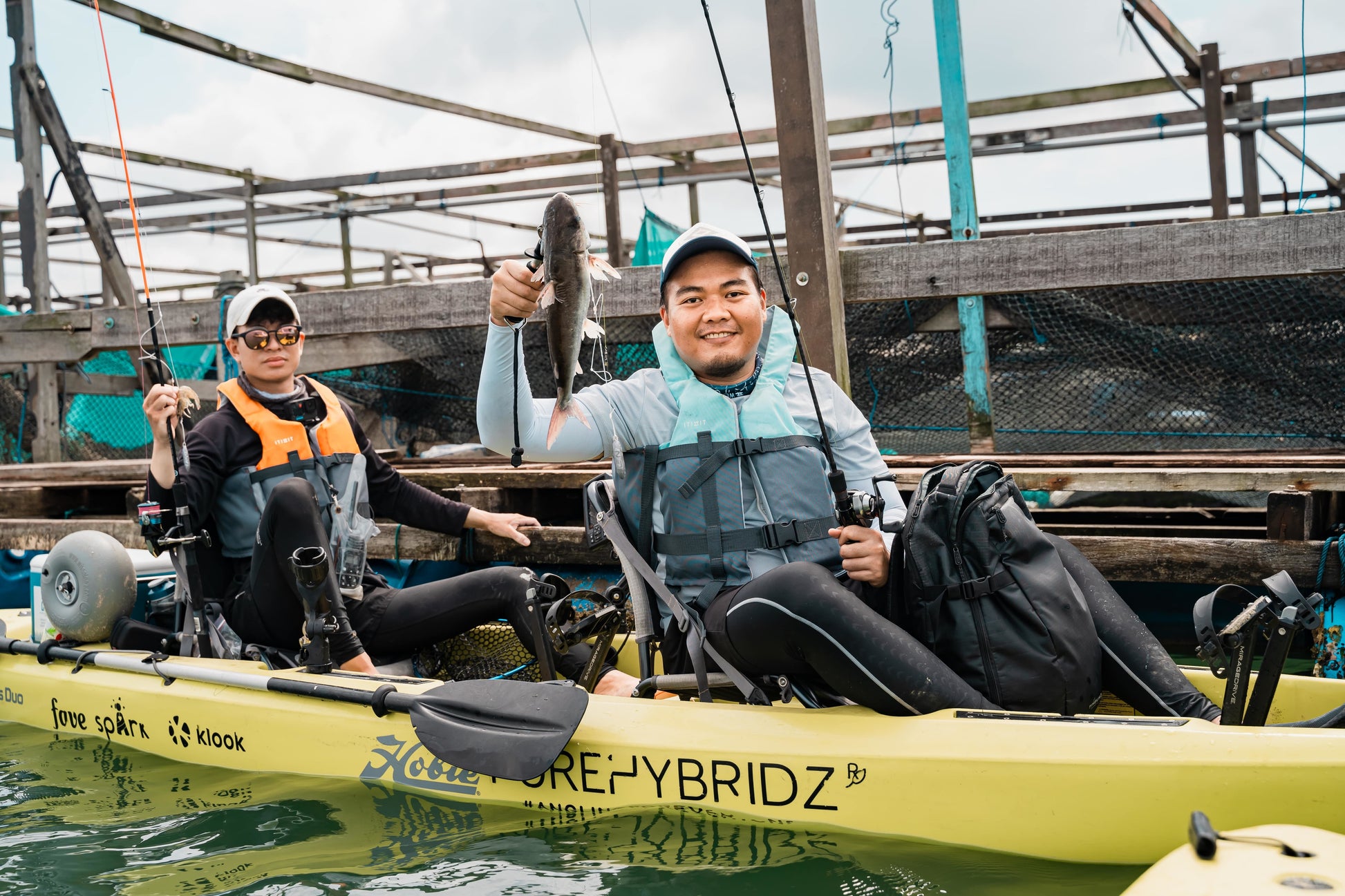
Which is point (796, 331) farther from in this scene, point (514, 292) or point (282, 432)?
point (282, 432)

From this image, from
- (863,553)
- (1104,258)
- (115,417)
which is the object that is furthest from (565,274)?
(115,417)

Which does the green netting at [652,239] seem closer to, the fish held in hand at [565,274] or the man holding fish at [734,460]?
the man holding fish at [734,460]

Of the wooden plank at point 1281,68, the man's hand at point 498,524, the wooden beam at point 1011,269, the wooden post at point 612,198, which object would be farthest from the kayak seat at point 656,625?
the wooden plank at point 1281,68

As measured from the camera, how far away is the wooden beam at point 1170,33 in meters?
6.57

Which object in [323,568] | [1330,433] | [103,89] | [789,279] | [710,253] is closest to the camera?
[710,253]

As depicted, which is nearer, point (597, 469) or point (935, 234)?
point (597, 469)

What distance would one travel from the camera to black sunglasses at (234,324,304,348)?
3.91 m

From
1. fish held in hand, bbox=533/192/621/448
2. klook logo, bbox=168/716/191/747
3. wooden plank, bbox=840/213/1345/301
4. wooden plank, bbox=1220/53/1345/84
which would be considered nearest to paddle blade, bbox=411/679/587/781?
fish held in hand, bbox=533/192/621/448

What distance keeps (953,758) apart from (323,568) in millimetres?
2017

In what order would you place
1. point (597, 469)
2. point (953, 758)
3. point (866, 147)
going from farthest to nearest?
point (866, 147) < point (597, 469) < point (953, 758)

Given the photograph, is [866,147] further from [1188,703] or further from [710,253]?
[1188,703]

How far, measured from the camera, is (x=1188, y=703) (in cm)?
272

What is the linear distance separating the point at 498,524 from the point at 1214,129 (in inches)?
215

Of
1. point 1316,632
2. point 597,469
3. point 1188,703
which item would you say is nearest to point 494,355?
point 1188,703
